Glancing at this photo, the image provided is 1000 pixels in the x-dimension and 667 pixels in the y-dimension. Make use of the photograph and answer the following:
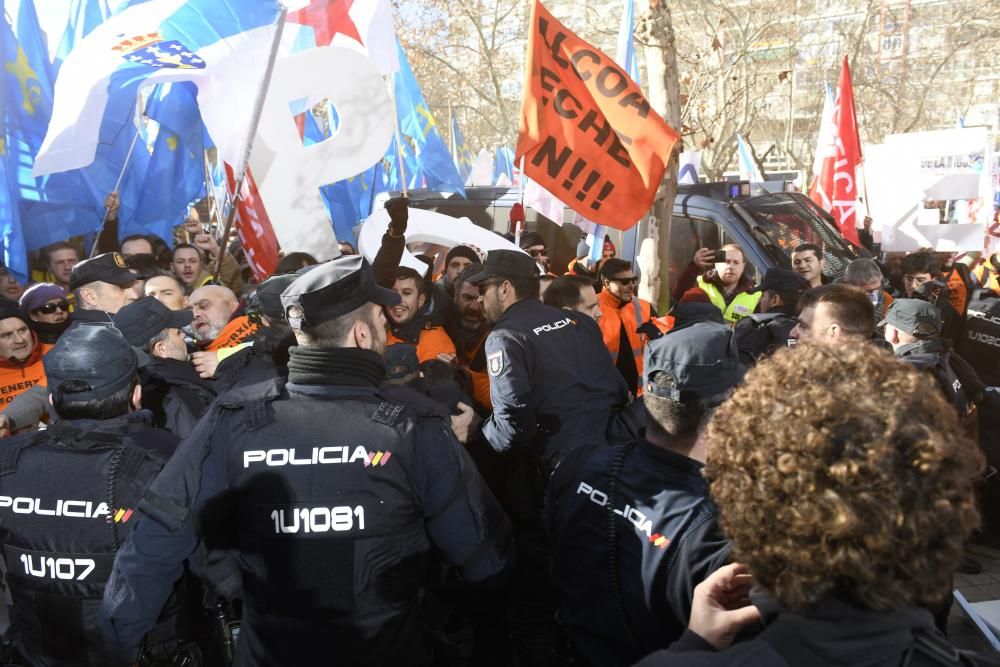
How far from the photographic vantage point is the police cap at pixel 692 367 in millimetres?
2057

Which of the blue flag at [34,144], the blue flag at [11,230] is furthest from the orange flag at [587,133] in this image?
the blue flag at [34,144]

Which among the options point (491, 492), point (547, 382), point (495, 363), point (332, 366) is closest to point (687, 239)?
point (547, 382)

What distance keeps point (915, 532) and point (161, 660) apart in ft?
7.68

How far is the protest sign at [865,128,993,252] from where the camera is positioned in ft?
29.9

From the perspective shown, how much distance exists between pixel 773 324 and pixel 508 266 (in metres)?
1.54

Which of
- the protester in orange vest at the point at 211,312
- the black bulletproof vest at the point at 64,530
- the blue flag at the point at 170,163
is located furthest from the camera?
the blue flag at the point at 170,163

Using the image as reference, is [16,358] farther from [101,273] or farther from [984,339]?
[984,339]

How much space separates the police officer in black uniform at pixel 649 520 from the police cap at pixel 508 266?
2.04 m

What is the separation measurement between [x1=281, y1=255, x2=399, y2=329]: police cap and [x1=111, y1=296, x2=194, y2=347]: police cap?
181 cm

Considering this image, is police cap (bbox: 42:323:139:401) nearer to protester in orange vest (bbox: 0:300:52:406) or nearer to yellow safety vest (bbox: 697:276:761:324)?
protester in orange vest (bbox: 0:300:52:406)

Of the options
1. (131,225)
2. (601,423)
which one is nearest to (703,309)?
(601,423)

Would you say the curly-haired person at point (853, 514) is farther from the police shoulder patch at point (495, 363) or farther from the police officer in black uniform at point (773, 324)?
the police officer in black uniform at point (773, 324)

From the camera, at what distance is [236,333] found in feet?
15.5

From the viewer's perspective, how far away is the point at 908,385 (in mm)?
1229
